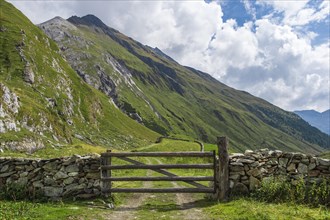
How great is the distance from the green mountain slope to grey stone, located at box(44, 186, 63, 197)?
97.9 ft

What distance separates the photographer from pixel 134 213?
16.4 metres

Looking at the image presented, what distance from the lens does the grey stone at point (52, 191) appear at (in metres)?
18.9

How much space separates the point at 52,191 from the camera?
62.2 feet

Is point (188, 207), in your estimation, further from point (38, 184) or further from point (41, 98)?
point (41, 98)

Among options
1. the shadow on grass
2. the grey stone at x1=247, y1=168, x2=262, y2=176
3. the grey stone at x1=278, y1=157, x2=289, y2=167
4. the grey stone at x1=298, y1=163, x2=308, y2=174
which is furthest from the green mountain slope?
the grey stone at x1=298, y1=163, x2=308, y2=174

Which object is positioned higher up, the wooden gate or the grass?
the wooden gate

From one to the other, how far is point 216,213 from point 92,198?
702cm

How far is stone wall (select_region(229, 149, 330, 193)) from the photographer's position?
59.4 feet

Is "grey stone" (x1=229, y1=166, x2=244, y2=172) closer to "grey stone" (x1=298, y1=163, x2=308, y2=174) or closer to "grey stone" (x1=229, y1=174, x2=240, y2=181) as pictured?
"grey stone" (x1=229, y1=174, x2=240, y2=181)

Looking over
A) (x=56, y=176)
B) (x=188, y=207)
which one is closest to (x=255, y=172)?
(x=188, y=207)

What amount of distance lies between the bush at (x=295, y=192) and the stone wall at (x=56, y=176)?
28.7 ft

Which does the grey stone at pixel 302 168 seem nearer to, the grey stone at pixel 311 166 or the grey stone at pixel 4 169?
the grey stone at pixel 311 166

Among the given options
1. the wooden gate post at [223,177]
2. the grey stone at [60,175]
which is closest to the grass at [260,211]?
the wooden gate post at [223,177]

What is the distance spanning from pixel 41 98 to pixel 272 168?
89.0 meters
